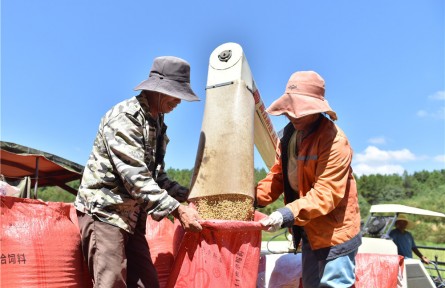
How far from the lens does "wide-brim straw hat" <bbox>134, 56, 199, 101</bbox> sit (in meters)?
2.29

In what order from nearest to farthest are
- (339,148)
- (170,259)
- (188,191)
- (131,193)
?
1. (131,193)
2. (339,148)
3. (188,191)
4. (170,259)

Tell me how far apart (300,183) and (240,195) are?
1.06 feet

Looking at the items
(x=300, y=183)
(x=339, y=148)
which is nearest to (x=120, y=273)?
(x=300, y=183)

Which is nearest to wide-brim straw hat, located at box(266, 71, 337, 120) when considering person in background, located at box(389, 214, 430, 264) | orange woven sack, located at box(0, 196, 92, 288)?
orange woven sack, located at box(0, 196, 92, 288)

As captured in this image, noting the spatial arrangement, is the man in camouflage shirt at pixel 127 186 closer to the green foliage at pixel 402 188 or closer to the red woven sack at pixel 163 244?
the red woven sack at pixel 163 244

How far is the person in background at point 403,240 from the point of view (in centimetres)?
704

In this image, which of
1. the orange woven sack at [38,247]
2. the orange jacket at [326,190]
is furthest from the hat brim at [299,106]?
the orange woven sack at [38,247]

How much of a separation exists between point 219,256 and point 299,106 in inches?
33.2

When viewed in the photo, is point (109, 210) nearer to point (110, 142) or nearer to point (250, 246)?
point (110, 142)

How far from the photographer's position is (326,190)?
2197 millimetres

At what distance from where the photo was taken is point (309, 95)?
234cm

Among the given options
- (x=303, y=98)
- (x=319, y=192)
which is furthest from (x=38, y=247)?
(x=303, y=98)

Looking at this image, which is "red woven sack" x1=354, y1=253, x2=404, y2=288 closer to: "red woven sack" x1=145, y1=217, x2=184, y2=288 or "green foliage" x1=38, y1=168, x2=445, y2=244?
"red woven sack" x1=145, y1=217, x2=184, y2=288

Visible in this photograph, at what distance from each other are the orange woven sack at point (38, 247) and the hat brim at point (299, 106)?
1.27m
